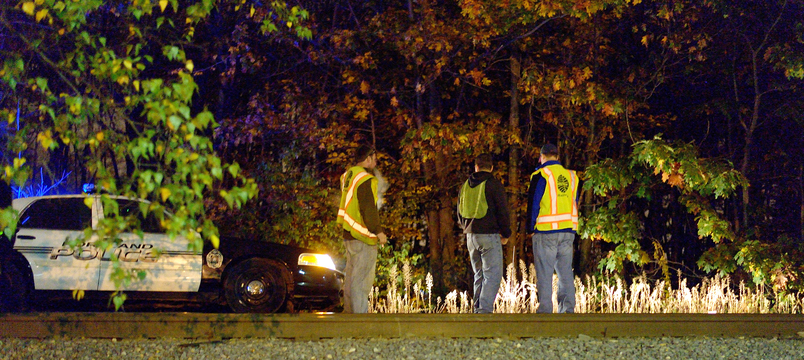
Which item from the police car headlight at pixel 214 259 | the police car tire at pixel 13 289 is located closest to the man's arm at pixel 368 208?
the police car headlight at pixel 214 259

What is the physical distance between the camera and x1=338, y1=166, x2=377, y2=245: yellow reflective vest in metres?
7.30

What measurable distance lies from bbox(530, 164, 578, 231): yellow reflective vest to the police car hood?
0.52 m

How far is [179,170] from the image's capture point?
134 inches

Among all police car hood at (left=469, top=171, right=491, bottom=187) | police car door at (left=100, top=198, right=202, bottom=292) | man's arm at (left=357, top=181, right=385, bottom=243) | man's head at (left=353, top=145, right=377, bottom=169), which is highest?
man's head at (left=353, top=145, right=377, bottom=169)

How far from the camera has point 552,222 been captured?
25.0 feet

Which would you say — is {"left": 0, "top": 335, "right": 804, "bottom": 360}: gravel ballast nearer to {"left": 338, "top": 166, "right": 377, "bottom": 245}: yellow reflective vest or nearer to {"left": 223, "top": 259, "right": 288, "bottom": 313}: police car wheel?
{"left": 338, "top": 166, "right": 377, "bottom": 245}: yellow reflective vest

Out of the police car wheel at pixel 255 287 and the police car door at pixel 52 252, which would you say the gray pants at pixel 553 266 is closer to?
the police car wheel at pixel 255 287

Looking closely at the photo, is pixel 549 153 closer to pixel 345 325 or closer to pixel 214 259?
pixel 345 325

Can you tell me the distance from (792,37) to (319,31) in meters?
6.79

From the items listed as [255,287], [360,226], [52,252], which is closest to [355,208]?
[360,226]

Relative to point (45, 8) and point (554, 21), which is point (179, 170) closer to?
point (45, 8)

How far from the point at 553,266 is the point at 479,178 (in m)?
1.14

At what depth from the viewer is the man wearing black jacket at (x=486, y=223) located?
782cm

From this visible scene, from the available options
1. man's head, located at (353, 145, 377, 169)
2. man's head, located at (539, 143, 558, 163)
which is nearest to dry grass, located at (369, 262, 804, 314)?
man's head, located at (539, 143, 558, 163)
